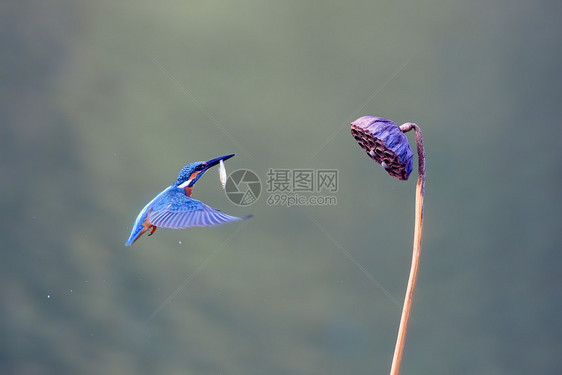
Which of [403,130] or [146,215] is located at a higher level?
[146,215]

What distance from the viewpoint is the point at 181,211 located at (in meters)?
0.67

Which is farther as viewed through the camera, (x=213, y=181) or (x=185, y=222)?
(x=213, y=181)

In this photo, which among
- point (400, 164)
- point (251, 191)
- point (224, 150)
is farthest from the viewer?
point (224, 150)

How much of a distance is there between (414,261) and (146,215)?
13.5 inches

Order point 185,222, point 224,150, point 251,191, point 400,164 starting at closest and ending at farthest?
point 400,164
point 185,222
point 251,191
point 224,150

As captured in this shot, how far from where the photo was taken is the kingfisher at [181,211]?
642 mm

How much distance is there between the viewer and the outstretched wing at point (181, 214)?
0.64 m

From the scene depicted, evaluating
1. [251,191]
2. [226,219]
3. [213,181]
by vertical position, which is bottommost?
[226,219]

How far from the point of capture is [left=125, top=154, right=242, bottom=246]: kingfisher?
0.64m

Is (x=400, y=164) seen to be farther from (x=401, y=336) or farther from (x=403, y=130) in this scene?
(x=401, y=336)

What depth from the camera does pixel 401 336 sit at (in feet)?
1.81

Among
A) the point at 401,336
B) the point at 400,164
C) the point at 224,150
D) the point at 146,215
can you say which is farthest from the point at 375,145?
the point at 224,150

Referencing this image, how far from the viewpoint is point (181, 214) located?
667mm

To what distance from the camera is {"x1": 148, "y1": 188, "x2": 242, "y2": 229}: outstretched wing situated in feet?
2.09
